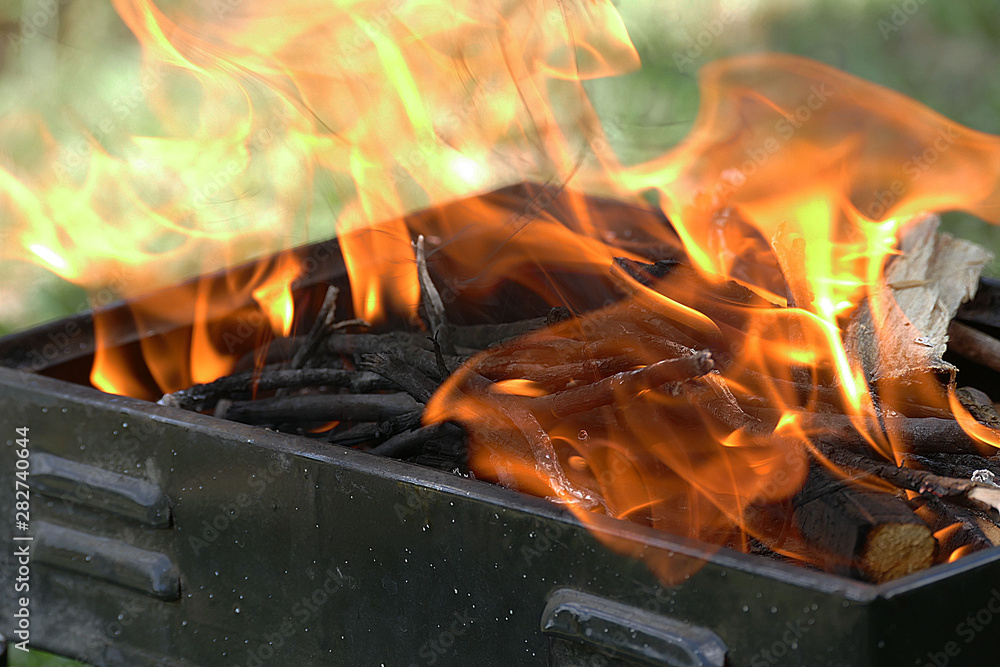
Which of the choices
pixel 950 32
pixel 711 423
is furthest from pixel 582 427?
pixel 950 32

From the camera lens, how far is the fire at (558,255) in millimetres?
1419

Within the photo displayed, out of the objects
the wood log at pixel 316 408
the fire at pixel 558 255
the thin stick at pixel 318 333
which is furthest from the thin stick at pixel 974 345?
the thin stick at pixel 318 333

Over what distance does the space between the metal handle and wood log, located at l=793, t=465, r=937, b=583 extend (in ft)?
0.60

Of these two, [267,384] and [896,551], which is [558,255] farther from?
[896,551]

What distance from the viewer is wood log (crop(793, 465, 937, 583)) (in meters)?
1.15

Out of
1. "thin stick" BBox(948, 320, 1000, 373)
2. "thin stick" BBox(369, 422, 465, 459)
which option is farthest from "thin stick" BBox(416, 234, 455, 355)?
"thin stick" BBox(948, 320, 1000, 373)

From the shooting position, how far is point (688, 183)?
2549mm

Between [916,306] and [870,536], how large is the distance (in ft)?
2.53

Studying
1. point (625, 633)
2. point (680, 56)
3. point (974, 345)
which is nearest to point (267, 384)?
point (625, 633)

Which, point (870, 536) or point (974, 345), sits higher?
point (870, 536)

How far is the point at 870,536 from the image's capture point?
1.15 m

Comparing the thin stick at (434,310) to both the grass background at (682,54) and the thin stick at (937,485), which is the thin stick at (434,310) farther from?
the grass background at (682,54)

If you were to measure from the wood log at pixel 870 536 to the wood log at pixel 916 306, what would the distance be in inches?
16.2

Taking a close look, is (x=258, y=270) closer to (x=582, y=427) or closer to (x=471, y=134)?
(x=471, y=134)
